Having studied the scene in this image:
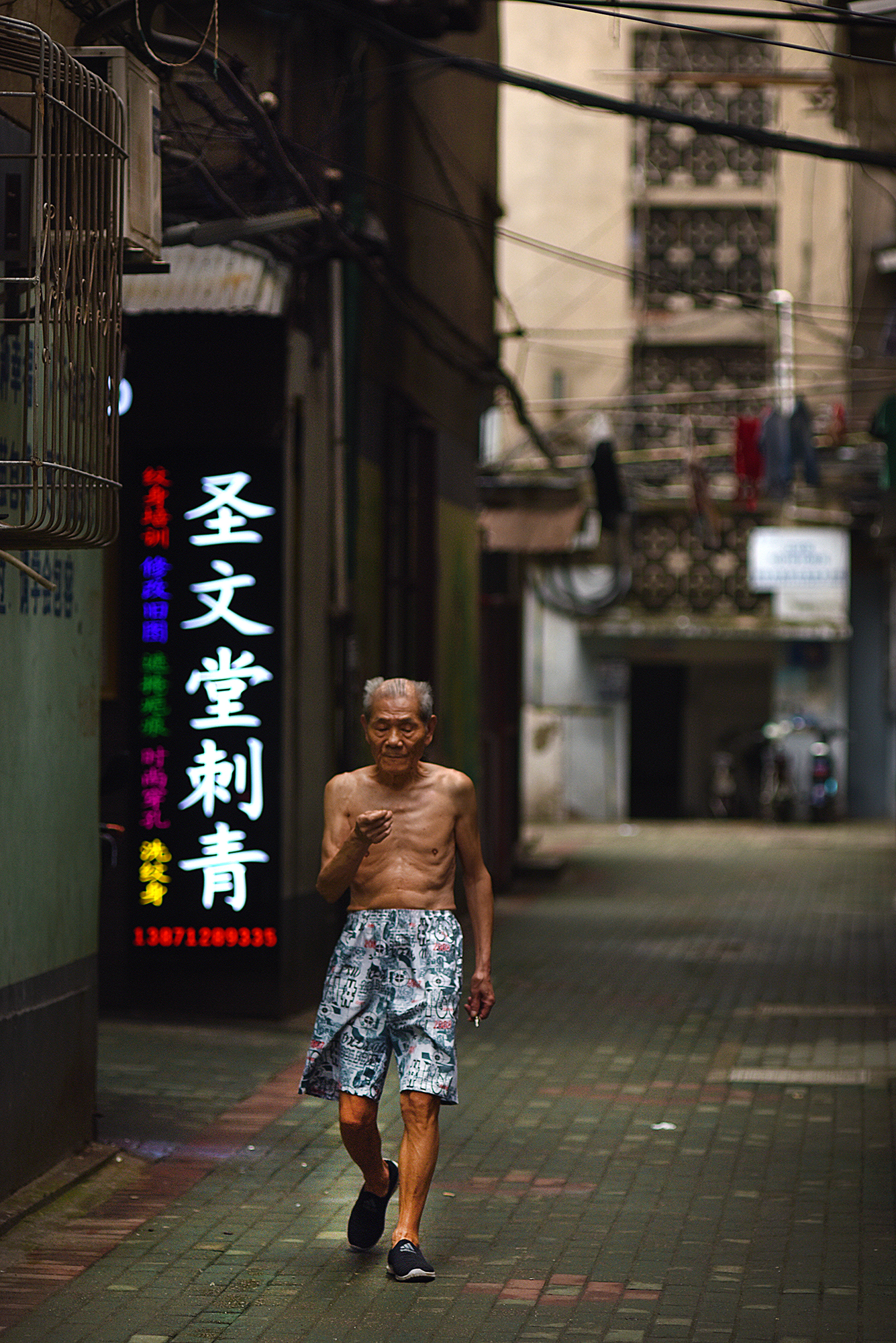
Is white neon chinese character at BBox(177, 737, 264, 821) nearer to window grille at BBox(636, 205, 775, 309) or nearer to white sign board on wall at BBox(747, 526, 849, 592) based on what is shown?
white sign board on wall at BBox(747, 526, 849, 592)

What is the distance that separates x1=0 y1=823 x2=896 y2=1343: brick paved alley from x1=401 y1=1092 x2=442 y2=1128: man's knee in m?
0.53

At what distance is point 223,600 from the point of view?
10609 mm

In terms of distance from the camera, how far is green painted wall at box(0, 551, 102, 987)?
6.60 metres

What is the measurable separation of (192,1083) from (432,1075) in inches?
134

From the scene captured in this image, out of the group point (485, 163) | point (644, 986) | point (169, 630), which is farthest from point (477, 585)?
point (169, 630)

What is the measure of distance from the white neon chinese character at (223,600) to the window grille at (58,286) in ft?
12.0

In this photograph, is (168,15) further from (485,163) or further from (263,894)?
(485,163)

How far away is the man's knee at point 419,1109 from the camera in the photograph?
594 cm

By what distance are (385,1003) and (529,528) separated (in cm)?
1426

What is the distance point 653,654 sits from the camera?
93.2 ft

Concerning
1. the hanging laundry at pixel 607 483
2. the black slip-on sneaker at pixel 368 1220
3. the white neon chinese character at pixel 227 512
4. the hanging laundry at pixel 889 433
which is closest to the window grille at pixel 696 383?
the hanging laundry at pixel 607 483

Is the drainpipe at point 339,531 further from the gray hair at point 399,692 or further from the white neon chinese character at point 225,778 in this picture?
the gray hair at point 399,692

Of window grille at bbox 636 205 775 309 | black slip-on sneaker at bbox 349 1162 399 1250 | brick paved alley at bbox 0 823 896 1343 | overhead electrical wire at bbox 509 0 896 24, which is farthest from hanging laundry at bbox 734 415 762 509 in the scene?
black slip-on sneaker at bbox 349 1162 399 1250

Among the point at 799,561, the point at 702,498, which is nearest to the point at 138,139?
the point at 702,498
